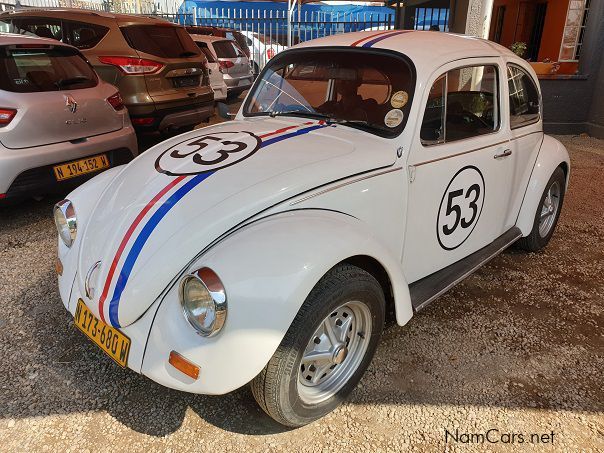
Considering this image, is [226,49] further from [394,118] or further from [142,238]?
[142,238]

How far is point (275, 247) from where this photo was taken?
6.88 feet

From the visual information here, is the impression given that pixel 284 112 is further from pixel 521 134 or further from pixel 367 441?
pixel 367 441

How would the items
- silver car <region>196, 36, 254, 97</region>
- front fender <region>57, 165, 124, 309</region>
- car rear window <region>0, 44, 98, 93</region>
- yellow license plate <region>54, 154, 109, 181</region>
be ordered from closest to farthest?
front fender <region>57, 165, 124, 309</region> → car rear window <region>0, 44, 98, 93</region> → yellow license plate <region>54, 154, 109, 181</region> → silver car <region>196, 36, 254, 97</region>

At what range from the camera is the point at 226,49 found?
38.8ft

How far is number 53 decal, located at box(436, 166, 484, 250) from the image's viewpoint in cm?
300

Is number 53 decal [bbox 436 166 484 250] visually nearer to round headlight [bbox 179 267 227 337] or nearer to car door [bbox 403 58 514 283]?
car door [bbox 403 58 514 283]

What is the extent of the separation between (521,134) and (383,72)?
1343 millimetres

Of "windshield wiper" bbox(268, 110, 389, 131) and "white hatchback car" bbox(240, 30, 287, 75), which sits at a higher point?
"windshield wiper" bbox(268, 110, 389, 131)

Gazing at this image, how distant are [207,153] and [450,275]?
1696mm

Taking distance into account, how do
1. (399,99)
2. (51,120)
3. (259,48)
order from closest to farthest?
(399,99) → (51,120) → (259,48)

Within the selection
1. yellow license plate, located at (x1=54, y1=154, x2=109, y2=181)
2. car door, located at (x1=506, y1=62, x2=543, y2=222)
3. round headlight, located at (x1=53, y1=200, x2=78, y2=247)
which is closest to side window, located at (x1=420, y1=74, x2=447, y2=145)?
car door, located at (x1=506, y1=62, x2=543, y2=222)

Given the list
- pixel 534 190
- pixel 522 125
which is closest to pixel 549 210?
pixel 534 190

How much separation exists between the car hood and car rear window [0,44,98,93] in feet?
7.16

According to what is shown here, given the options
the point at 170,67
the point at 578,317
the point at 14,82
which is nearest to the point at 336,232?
the point at 578,317
